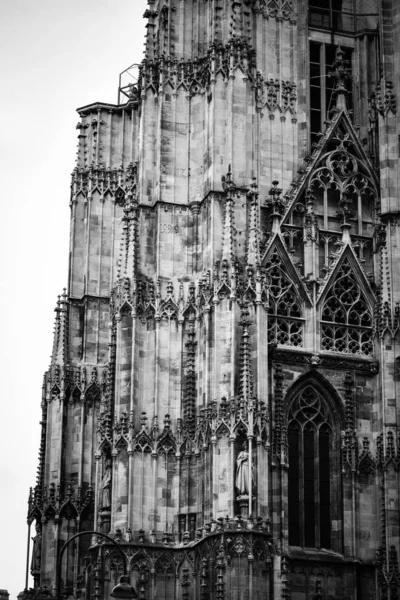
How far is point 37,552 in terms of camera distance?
171ft

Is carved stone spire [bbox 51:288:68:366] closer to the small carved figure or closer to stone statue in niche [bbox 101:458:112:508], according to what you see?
stone statue in niche [bbox 101:458:112:508]

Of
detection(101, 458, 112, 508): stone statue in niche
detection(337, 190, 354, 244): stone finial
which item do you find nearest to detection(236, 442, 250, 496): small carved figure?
detection(101, 458, 112, 508): stone statue in niche

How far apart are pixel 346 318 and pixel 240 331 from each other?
5251mm

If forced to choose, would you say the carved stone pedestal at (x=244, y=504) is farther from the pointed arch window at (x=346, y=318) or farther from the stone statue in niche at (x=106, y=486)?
the pointed arch window at (x=346, y=318)

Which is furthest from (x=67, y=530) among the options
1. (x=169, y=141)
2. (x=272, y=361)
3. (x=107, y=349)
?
(x=169, y=141)

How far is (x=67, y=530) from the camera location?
51.2 metres

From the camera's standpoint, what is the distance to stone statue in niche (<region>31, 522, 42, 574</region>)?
5162cm

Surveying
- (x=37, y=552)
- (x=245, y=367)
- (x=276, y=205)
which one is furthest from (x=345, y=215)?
(x=37, y=552)

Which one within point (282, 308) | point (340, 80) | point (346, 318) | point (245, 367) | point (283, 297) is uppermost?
point (340, 80)

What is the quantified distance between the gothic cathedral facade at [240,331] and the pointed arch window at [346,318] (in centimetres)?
7

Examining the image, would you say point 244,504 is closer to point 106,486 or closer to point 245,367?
point 245,367

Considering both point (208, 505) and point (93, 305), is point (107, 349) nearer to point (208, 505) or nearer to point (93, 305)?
point (93, 305)

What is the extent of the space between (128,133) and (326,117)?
8.13 m

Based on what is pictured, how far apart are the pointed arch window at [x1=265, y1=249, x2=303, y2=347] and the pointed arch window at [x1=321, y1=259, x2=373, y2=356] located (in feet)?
3.06
